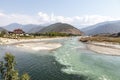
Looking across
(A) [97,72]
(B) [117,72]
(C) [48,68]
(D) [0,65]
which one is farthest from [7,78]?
(B) [117,72]

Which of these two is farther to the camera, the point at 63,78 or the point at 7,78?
the point at 63,78

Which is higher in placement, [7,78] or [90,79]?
[7,78]

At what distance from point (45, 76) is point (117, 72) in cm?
2584

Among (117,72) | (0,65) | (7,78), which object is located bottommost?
(117,72)

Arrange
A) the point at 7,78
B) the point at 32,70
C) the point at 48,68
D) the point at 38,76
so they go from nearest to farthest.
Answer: the point at 7,78 → the point at 38,76 → the point at 32,70 → the point at 48,68

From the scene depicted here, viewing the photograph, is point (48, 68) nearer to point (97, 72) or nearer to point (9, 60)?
point (97, 72)

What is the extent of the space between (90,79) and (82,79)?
2467 millimetres

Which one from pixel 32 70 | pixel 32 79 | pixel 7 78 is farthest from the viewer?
pixel 32 70

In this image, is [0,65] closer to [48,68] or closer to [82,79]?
[82,79]

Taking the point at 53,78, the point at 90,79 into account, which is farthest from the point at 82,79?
the point at 53,78

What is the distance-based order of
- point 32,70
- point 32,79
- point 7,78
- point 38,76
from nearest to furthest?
point 7,78, point 32,79, point 38,76, point 32,70

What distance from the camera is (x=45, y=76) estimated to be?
52.5 m

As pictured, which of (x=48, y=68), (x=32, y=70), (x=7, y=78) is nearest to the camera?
(x=7, y=78)

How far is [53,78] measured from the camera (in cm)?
5072
